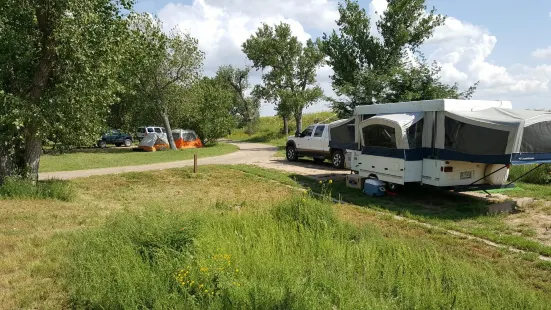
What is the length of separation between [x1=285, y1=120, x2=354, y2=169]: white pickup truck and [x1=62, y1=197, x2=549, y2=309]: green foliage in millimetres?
10286

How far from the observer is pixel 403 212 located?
9.74 m

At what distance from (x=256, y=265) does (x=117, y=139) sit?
34547 millimetres

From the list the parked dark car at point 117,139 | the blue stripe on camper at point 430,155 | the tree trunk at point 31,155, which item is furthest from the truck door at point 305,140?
the parked dark car at point 117,139

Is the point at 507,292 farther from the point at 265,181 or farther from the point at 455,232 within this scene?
the point at 265,181

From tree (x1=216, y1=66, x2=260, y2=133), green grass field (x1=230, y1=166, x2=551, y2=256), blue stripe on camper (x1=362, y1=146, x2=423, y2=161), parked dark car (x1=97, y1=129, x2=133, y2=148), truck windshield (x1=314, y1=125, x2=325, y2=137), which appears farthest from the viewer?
tree (x1=216, y1=66, x2=260, y2=133)

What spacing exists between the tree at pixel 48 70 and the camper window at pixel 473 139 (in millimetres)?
8780

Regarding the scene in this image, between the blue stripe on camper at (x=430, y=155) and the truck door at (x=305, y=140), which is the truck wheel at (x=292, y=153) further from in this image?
the blue stripe on camper at (x=430, y=155)

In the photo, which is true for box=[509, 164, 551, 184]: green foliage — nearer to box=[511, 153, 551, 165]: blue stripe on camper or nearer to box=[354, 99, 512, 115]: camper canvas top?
box=[354, 99, 512, 115]: camper canvas top

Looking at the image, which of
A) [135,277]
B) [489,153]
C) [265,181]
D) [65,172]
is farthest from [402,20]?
[135,277]

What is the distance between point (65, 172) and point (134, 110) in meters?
17.7

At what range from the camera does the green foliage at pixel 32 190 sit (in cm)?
1044

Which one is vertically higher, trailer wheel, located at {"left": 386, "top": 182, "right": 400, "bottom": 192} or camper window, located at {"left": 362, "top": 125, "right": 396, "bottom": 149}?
camper window, located at {"left": 362, "top": 125, "right": 396, "bottom": 149}

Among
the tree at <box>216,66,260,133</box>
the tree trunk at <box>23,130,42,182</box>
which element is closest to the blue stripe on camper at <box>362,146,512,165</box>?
the tree trunk at <box>23,130,42,182</box>

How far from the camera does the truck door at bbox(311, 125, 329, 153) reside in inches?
752
